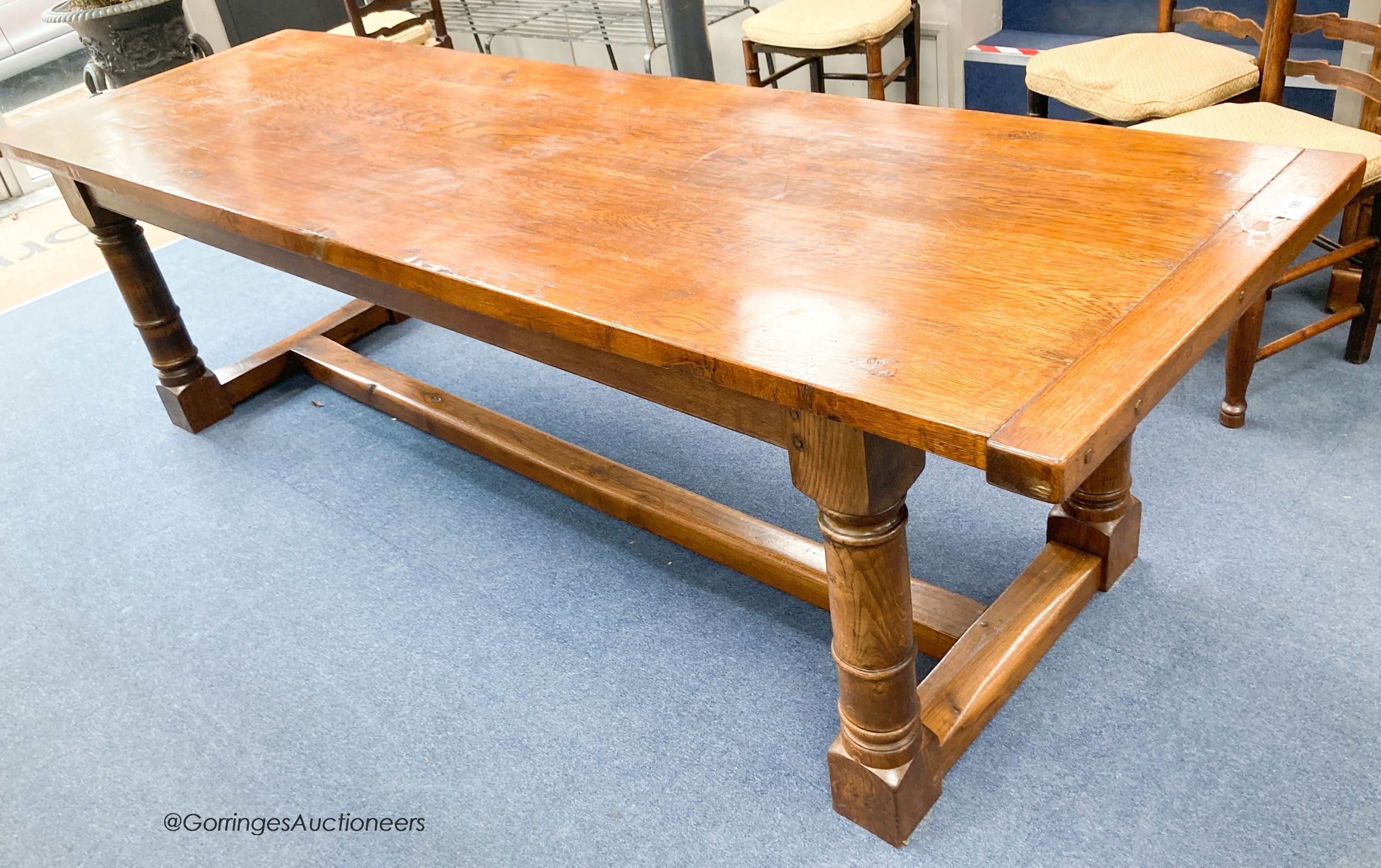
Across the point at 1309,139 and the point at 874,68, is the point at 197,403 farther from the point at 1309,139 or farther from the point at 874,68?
the point at 1309,139

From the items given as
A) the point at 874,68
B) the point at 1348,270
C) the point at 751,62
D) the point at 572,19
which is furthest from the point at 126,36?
the point at 1348,270

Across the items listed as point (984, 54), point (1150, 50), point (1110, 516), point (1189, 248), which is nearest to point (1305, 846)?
point (1110, 516)

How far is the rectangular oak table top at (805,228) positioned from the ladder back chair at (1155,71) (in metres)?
0.88

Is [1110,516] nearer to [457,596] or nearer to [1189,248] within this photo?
[1189,248]

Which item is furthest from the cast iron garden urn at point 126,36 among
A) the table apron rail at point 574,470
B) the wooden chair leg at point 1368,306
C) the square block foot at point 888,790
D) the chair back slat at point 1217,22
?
the wooden chair leg at point 1368,306

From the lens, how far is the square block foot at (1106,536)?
187 cm

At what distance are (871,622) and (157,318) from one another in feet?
6.94

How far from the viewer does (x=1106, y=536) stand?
1858mm

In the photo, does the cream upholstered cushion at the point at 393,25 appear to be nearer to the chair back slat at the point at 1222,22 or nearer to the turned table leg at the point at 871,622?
the chair back slat at the point at 1222,22

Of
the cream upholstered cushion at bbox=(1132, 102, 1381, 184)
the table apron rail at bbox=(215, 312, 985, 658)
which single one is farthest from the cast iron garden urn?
the cream upholstered cushion at bbox=(1132, 102, 1381, 184)

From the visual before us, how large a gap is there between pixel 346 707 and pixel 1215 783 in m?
1.40

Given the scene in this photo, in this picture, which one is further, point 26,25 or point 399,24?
point 26,25

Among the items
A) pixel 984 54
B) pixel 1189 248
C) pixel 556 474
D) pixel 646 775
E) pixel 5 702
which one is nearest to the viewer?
pixel 1189 248

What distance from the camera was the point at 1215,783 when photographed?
61.6 inches
